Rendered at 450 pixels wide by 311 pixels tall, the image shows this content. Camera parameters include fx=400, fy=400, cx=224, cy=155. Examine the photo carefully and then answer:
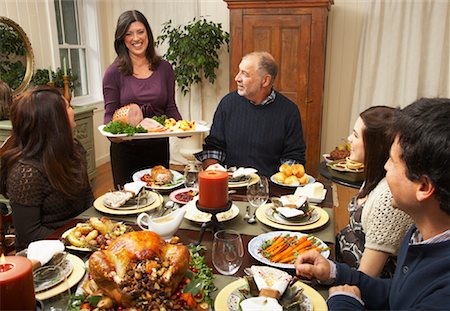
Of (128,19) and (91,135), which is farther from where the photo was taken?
(91,135)

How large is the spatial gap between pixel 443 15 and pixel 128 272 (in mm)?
4117

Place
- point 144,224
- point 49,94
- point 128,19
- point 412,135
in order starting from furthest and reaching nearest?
1. point 128,19
2. point 49,94
3. point 144,224
4. point 412,135

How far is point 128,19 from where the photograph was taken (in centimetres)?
260

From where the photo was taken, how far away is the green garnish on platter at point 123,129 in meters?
2.37

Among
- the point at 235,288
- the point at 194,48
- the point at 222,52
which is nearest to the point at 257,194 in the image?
the point at 235,288

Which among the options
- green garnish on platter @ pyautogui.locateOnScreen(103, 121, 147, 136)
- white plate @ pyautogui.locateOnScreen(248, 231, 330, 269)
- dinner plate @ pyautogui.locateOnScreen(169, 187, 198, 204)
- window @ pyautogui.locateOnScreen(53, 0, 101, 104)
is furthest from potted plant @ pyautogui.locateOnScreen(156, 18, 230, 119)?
white plate @ pyautogui.locateOnScreen(248, 231, 330, 269)

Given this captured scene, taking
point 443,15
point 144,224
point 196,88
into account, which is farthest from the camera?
point 196,88

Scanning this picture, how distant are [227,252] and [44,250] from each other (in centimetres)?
57

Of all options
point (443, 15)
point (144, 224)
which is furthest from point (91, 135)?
point (443, 15)

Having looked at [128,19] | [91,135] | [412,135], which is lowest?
[91,135]

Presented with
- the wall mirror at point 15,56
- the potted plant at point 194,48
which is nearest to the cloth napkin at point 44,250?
the wall mirror at point 15,56

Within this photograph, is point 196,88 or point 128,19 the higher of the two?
point 128,19

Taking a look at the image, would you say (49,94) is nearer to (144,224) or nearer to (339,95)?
(144,224)

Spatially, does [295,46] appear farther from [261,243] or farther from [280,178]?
[261,243]
